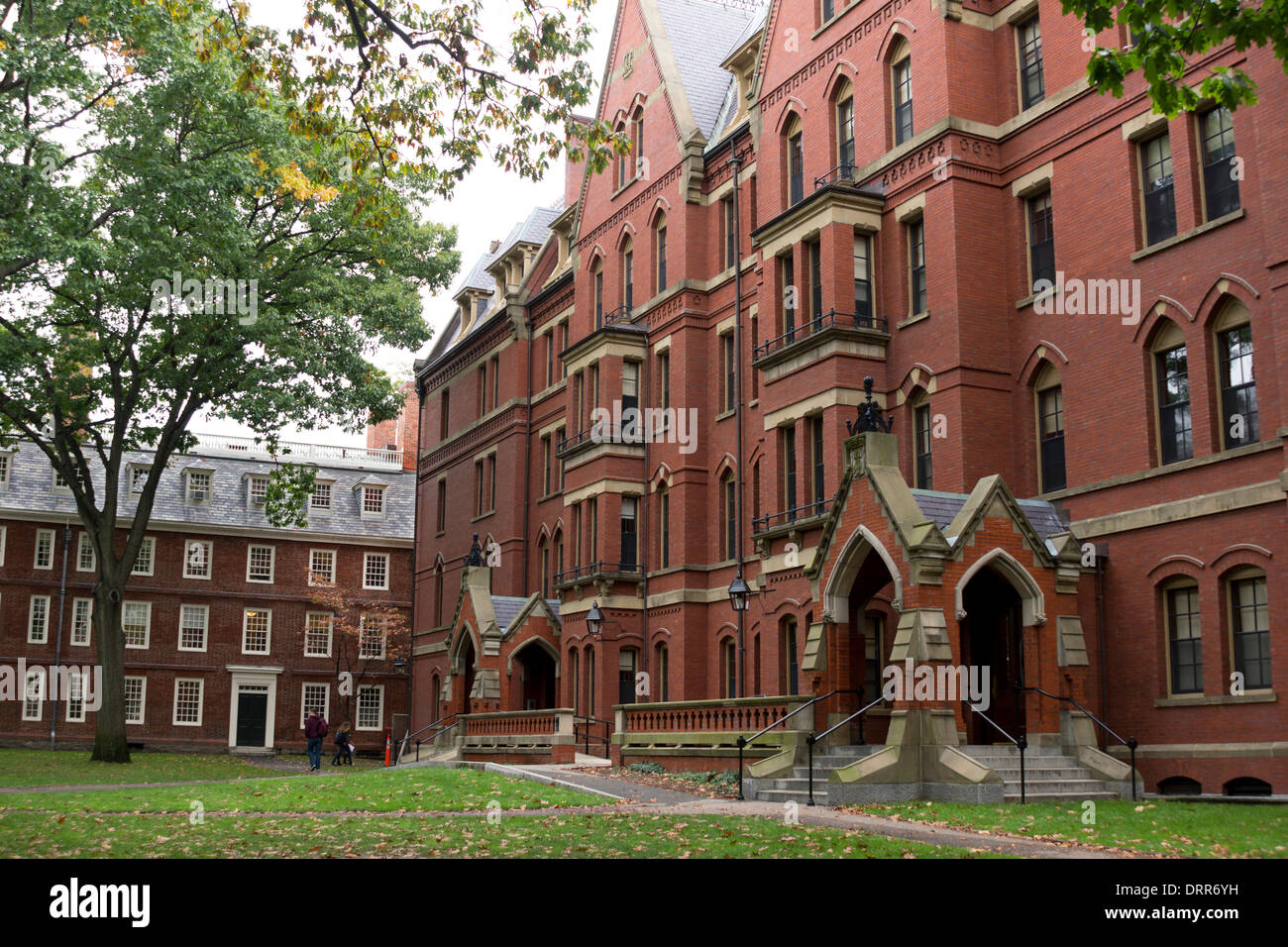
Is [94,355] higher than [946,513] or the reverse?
higher

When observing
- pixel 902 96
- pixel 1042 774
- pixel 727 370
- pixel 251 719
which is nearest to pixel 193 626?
pixel 251 719

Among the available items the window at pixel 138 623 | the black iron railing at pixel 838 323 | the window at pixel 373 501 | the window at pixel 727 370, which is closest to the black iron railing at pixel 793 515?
the black iron railing at pixel 838 323

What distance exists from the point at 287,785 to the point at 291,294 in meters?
17.5

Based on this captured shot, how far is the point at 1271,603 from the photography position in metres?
19.2

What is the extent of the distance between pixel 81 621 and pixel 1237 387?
4709cm

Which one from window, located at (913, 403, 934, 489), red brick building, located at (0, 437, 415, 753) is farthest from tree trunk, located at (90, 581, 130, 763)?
window, located at (913, 403, 934, 489)

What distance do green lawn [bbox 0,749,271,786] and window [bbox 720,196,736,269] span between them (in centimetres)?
1908

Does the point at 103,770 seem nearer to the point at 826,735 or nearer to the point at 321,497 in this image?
the point at 826,735

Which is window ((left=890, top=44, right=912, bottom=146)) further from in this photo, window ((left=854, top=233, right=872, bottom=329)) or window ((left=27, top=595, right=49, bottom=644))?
window ((left=27, top=595, right=49, bottom=644))

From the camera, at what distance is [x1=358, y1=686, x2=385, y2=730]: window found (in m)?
57.2

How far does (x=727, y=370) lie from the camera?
34.7m
